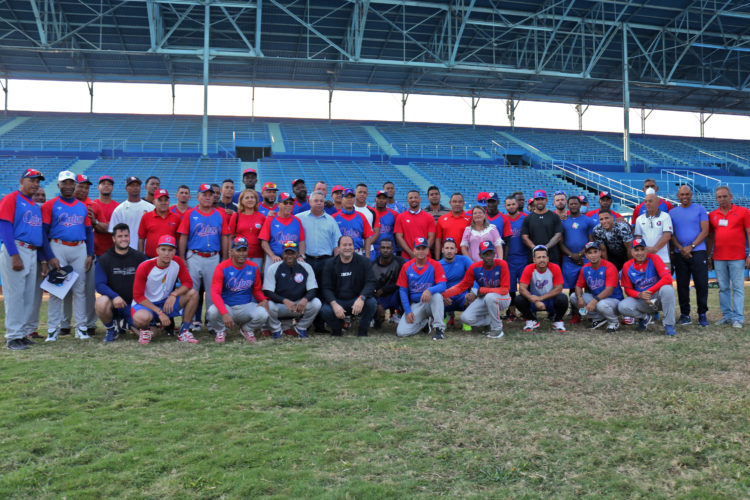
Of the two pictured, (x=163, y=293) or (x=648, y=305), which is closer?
(x=163, y=293)

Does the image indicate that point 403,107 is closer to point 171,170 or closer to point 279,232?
point 171,170

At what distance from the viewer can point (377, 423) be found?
11.2 feet

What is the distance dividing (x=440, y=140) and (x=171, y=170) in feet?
51.4

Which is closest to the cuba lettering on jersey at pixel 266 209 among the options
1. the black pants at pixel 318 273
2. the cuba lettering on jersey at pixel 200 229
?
the cuba lettering on jersey at pixel 200 229

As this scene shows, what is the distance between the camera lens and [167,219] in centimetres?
704

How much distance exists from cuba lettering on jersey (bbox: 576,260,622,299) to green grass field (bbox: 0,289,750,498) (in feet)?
5.35

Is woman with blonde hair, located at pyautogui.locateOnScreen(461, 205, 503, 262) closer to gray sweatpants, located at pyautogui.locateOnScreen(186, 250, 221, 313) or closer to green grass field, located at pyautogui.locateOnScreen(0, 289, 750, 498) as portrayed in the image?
green grass field, located at pyautogui.locateOnScreen(0, 289, 750, 498)

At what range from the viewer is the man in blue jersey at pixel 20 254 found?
5820 millimetres

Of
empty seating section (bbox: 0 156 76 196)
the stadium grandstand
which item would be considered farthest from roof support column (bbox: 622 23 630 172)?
empty seating section (bbox: 0 156 76 196)

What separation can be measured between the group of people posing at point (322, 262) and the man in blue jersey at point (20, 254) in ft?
0.05

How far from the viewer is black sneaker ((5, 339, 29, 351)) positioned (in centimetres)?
575

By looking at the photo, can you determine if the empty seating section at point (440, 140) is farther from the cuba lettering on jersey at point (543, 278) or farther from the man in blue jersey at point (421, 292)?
the man in blue jersey at point (421, 292)

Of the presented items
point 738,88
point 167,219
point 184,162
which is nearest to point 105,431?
point 167,219

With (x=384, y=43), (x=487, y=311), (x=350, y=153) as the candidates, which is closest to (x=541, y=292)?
(x=487, y=311)
